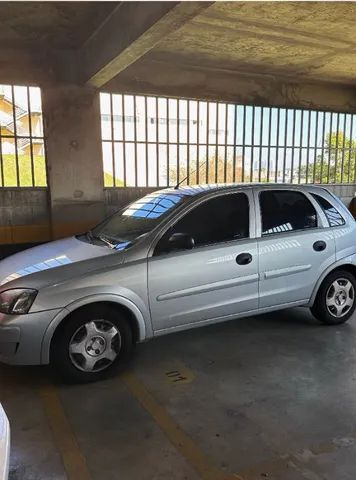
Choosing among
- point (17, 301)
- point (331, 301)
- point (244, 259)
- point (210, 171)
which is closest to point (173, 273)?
point (244, 259)

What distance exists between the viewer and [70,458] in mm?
2646

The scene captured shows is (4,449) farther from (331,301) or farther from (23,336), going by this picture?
(331,301)

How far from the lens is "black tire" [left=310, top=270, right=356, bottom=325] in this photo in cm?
479

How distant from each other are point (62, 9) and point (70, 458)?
7056mm

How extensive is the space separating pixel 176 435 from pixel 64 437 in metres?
0.78

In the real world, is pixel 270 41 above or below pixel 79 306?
above

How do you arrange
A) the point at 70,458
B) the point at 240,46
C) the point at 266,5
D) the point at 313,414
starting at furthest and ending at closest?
the point at 240,46 → the point at 266,5 → the point at 313,414 → the point at 70,458

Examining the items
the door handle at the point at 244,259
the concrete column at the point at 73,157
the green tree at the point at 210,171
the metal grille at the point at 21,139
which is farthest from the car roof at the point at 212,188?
the green tree at the point at 210,171

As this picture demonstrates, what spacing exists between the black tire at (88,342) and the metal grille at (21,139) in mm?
6919

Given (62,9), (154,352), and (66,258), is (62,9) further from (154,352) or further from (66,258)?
(154,352)

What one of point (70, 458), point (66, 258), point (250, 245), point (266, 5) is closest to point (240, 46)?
point (266, 5)

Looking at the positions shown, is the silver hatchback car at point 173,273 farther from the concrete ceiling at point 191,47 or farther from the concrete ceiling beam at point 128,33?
the concrete ceiling at point 191,47

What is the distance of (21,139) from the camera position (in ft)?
31.1

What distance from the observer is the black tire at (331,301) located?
4.79m
